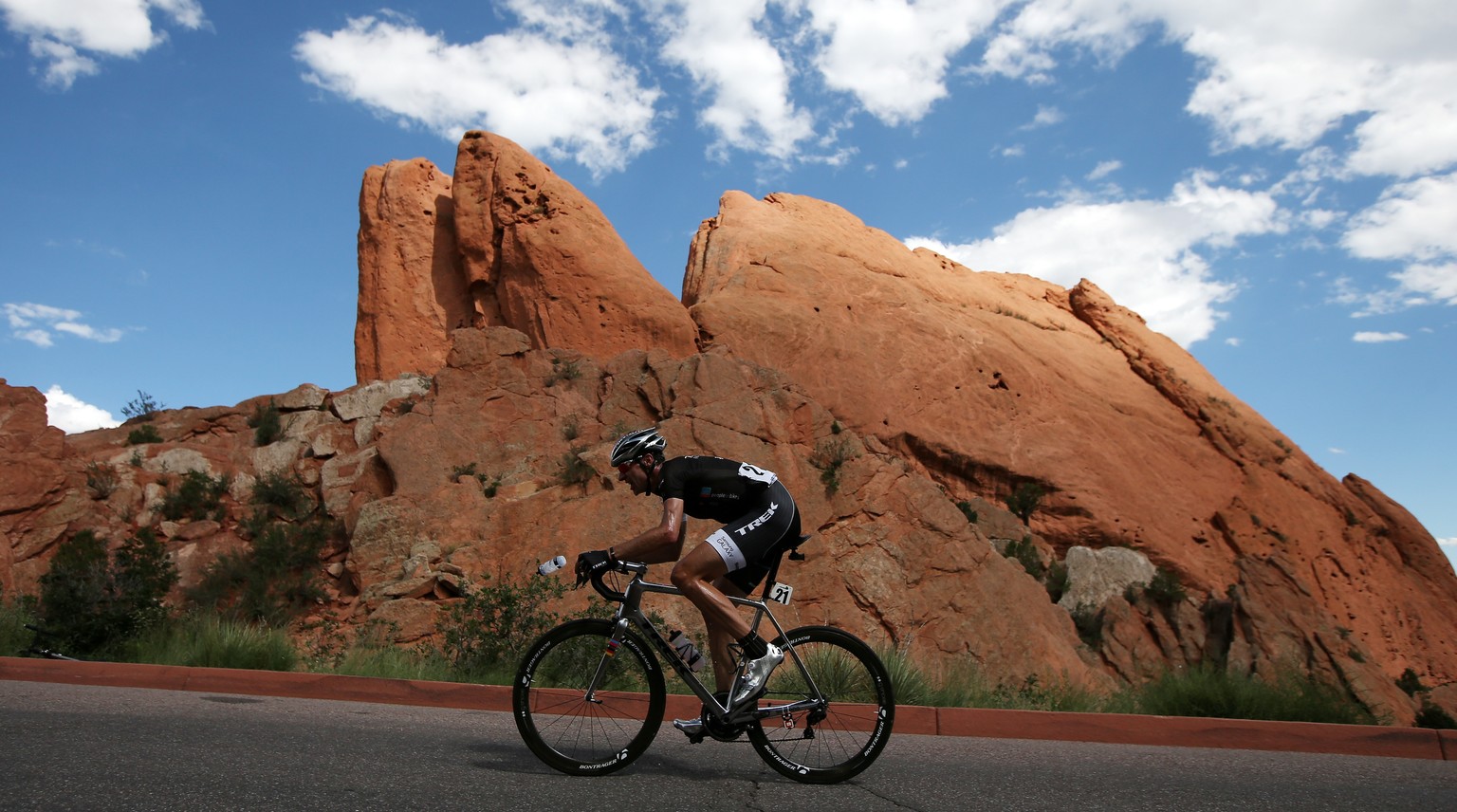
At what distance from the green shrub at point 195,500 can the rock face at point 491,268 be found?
9030mm

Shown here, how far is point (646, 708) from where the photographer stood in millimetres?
5191

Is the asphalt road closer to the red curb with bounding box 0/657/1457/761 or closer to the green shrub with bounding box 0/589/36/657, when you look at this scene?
the red curb with bounding box 0/657/1457/761

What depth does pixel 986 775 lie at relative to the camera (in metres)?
5.54

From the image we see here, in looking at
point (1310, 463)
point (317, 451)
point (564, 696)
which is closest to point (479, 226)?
point (317, 451)

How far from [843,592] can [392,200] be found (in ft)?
71.4

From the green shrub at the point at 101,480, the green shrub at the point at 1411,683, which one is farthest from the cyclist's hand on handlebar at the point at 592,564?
the green shrub at the point at 1411,683

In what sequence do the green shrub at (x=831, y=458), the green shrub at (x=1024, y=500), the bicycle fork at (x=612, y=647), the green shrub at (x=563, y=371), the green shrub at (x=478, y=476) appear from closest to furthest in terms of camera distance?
the bicycle fork at (x=612, y=647), the green shrub at (x=478, y=476), the green shrub at (x=831, y=458), the green shrub at (x=563, y=371), the green shrub at (x=1024, y=500)

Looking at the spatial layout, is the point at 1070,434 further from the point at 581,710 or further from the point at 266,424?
the point at 581,710

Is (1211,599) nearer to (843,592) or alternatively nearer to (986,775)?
(843,592)

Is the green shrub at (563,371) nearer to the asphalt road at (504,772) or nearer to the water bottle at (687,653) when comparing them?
the asphalt road at (504,772)

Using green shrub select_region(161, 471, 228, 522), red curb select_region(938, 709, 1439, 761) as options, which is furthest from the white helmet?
green shrub select_region(161, 471, 228, 522)

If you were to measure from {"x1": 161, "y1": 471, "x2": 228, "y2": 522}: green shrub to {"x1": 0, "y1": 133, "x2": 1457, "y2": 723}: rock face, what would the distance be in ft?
0.90

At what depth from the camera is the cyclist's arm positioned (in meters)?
4.83

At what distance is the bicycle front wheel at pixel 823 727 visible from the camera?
16.3 ft
